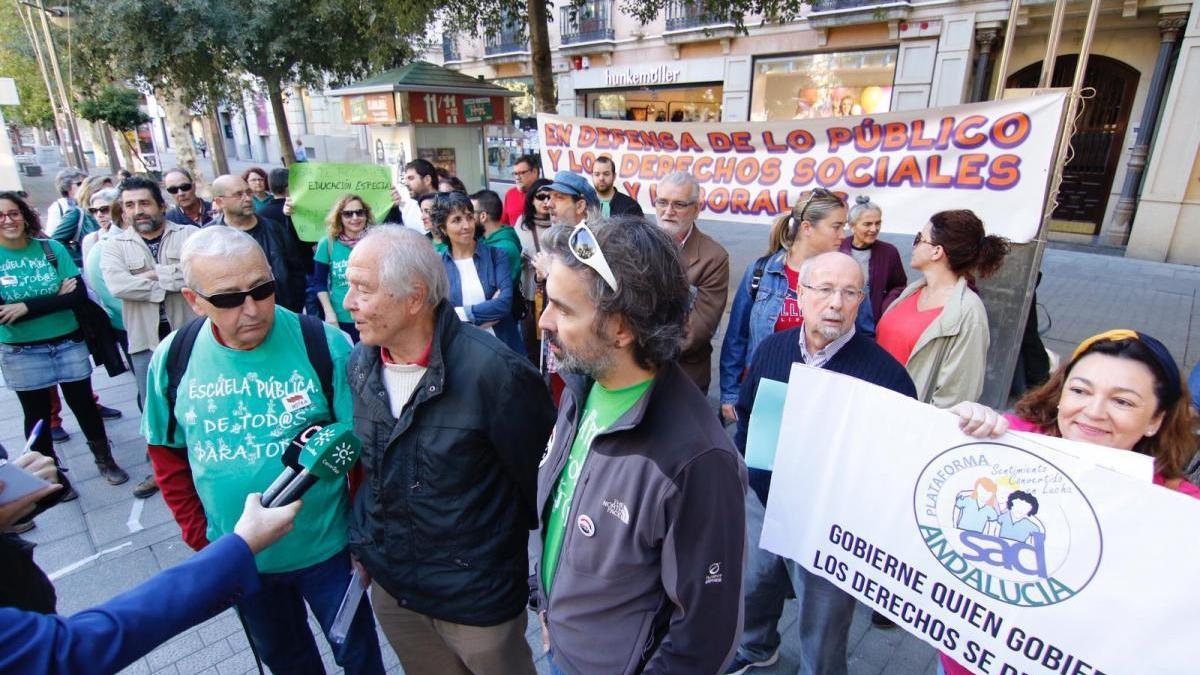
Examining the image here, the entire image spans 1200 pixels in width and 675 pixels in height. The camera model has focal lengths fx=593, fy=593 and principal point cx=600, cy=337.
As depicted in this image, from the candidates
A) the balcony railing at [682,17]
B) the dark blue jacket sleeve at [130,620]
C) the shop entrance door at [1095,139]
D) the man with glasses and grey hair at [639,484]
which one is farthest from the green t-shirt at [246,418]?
the balcony railing at [682,17]

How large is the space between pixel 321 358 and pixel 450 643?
42.0 inches

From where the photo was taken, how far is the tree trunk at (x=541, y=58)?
26.2ft

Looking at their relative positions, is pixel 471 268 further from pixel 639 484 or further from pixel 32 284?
pixel 639 484

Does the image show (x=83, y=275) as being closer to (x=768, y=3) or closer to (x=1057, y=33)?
(x=1057, y=33)

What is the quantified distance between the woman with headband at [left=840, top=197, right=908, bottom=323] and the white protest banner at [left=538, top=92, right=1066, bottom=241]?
0.40 metres

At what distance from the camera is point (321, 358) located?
208 cm

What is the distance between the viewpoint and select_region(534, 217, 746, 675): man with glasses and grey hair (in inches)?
53.0

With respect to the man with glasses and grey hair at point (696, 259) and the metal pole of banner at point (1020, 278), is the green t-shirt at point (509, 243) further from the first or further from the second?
the metal pole of banner at point (1020, 278)

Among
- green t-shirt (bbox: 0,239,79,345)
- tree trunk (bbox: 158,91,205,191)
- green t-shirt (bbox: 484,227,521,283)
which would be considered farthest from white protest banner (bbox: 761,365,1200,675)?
tree trunk (bbox: 158,91,205,191)

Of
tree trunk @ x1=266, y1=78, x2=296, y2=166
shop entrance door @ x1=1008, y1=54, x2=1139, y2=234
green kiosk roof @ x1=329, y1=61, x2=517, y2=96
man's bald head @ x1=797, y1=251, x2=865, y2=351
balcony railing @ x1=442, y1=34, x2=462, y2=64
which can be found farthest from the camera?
balcony railing @ x1=442, y1=34, x2=462, y2=64

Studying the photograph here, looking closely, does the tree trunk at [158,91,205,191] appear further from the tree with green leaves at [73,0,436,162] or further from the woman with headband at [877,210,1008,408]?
the woman with headband at [877,210,1008,408]

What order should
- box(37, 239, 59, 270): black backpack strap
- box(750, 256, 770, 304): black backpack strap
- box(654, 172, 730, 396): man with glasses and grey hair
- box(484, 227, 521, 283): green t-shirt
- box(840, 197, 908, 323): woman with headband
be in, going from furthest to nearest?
box(484, 227, 521, 283): green t-shirt
box(840, 197, 908, 323): woman with headband
box(37, 239, 59, 270): black backpack strap
box(654, 172, 730, 396): man with glasses and grey hair
box(750, 256, 770, 304): black backpack strap

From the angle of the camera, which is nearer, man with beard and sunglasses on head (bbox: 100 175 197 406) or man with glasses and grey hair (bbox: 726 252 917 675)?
man with glasses and grey hair (bbox: 726 252 917 675)

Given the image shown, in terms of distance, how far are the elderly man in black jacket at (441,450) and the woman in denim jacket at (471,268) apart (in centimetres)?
223
